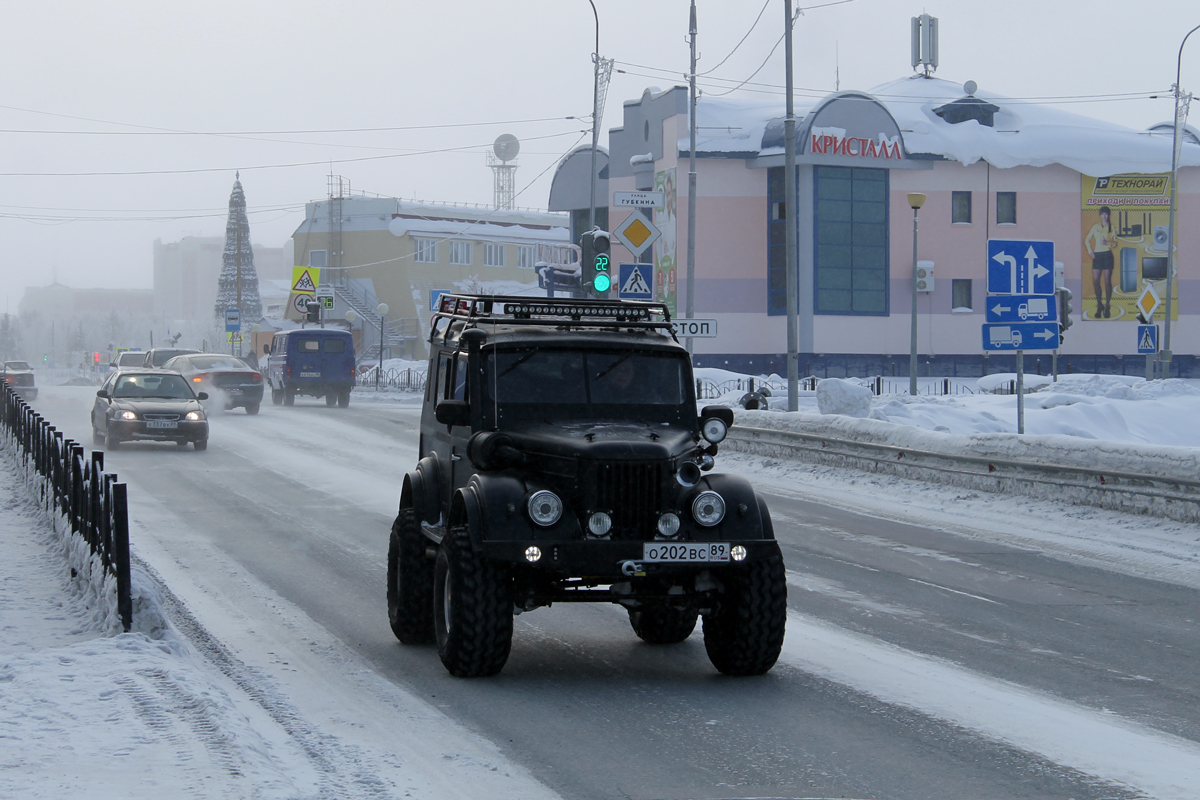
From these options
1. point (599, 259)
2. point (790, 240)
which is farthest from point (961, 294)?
point (599, 259)

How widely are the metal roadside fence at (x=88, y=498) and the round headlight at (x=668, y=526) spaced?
3014 millimetres

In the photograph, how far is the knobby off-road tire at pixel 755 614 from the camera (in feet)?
23.4

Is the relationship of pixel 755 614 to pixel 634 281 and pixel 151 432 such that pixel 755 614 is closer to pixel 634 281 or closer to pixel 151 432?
pixel 634 281

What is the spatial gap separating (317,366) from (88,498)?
2832cm

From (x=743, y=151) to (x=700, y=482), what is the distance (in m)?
48.3

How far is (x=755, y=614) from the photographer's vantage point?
23.4 ft

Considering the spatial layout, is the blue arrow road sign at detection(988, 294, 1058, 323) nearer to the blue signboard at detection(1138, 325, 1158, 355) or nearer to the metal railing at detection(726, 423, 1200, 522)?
the metal railing at detection(726, 423, 1200, 522)

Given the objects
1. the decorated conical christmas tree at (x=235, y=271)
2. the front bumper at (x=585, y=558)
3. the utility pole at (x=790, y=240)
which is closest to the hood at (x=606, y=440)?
the front bumper at (x=585, y=558)

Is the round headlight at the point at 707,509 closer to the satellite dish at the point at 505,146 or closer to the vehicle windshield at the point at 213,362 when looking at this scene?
the vehicle windshield at the point at 213,362

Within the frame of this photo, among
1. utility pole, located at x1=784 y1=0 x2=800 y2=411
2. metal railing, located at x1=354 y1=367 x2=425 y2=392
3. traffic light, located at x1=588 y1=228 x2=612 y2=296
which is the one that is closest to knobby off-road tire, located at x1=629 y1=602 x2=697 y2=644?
traffic light, located at x1=588 y1=228 x2=612 y2=296

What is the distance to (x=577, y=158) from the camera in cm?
6444

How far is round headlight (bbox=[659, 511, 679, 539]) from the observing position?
277 inches

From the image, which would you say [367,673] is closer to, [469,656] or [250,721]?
[469,656]

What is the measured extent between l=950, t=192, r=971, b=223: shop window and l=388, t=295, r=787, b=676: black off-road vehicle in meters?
52.2
